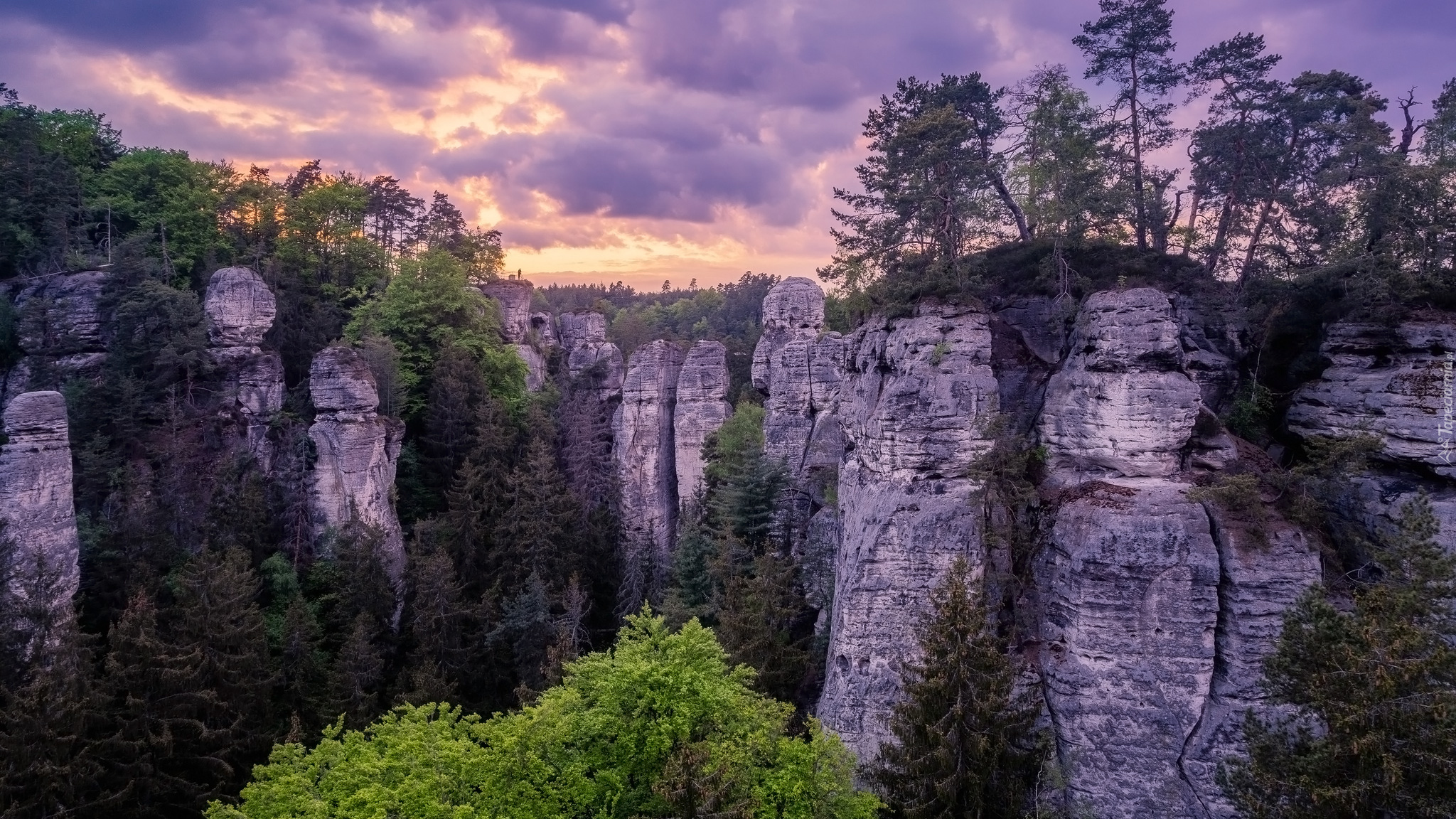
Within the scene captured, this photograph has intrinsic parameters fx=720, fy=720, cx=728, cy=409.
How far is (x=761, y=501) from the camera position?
26.5 metres

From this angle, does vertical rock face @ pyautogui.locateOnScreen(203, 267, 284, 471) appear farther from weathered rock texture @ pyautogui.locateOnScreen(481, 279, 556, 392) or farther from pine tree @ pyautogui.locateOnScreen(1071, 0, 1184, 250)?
pine tree @ pyautogui.locateOnScreen(1071, 0, 1184, 250)

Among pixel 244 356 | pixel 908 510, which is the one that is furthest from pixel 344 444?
pixel 908 510

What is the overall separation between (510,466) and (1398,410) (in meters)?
29.7

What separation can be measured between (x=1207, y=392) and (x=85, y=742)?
28819 millimetres

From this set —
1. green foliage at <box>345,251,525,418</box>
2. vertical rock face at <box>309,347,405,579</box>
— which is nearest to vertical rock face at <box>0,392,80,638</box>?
vertical rock face at <box>309,347,405,579</box>

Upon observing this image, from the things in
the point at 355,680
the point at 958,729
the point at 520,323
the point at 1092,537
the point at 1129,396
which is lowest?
the point at 355,680

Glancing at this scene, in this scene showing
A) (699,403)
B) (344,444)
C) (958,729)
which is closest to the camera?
(958,729)

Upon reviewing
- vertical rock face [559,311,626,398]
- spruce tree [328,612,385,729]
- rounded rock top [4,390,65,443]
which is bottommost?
spruce tree [328,612,385,729]

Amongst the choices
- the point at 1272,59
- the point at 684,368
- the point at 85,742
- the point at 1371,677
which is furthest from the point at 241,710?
the point at 1272,59

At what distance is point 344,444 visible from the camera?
28.2 metres

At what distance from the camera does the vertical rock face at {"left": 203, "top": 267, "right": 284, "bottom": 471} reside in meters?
29.3

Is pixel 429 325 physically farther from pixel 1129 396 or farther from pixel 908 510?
pixel 1129 396

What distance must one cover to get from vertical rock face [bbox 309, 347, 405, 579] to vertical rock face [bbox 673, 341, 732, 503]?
13.4m

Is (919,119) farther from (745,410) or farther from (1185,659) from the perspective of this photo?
(745,410)
